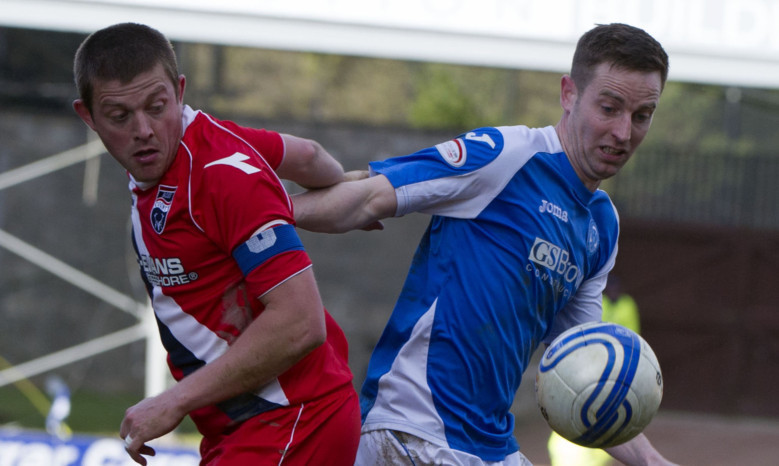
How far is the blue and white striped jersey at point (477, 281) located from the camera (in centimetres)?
295

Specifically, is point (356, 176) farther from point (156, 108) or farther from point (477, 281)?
point (156, 108)

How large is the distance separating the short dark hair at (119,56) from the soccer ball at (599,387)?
4.68 ft

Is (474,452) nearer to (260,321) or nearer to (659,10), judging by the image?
(260,321)

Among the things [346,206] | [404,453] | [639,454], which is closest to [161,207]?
[346,206]

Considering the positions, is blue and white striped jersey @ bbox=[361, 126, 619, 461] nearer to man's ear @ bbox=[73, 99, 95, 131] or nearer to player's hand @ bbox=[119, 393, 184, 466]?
player's hand @ bbox=[119, 393, 184, 466]

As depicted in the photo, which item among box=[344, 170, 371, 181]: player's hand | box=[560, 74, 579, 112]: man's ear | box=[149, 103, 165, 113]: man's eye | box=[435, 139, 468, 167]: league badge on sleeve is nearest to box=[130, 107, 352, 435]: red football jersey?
box=[149, 103, 165, 113]: man's eye

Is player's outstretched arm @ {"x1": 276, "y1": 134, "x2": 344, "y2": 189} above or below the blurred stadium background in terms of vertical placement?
above

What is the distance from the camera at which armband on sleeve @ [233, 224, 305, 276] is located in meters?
2.41

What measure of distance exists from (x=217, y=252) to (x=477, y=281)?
898 millimetres

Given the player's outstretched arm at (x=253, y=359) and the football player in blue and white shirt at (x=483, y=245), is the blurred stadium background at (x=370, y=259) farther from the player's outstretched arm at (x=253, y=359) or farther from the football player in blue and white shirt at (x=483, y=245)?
the player's outstretched arm at (x=253, y=359)

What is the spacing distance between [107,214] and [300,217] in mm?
10391

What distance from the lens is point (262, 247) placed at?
2.41m

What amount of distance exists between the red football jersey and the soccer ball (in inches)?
26.3

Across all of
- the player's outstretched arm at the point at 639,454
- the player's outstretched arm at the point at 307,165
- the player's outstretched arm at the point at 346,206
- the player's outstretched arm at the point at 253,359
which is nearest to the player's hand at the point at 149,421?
the player's outstretched arm at the point at 253,359
